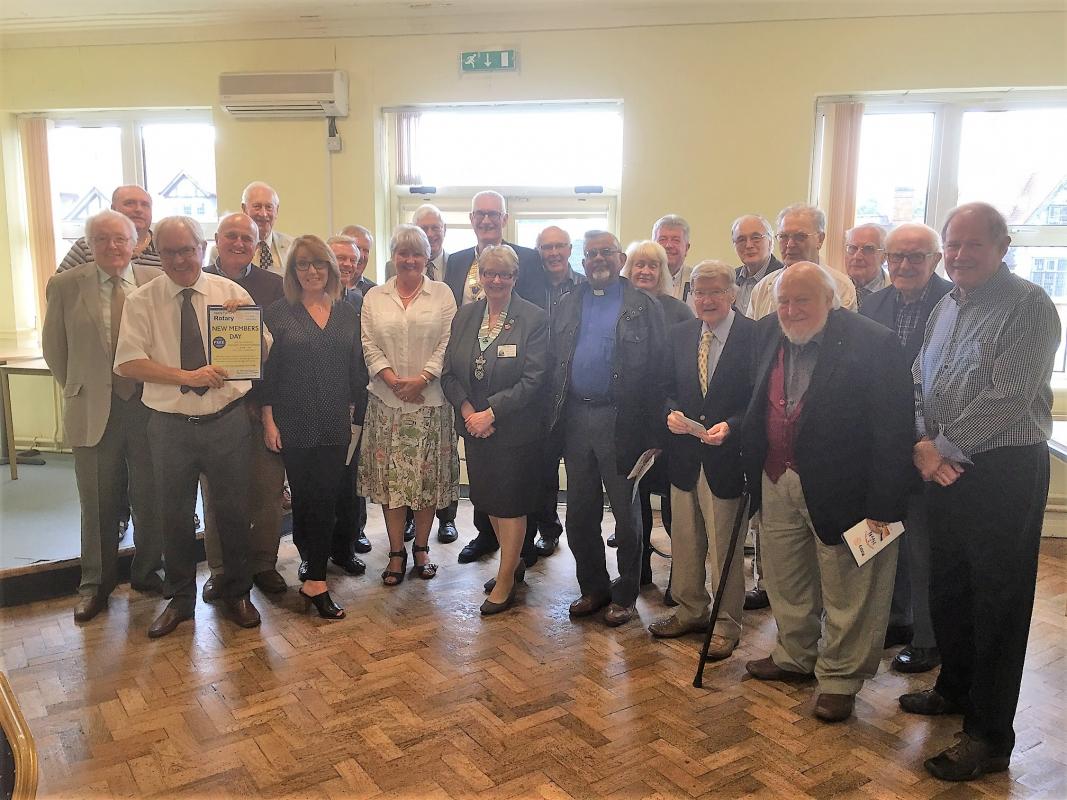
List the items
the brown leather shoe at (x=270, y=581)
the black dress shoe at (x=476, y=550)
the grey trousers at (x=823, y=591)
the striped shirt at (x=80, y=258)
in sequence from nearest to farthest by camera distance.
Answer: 1. the grey trousers at (x=823, y=591)
2. the striped shirt at (x=80, y=258)
3. the brown leather shoe at (x=270, y=581)
4. the black dress shoe at (x=476, y=550)

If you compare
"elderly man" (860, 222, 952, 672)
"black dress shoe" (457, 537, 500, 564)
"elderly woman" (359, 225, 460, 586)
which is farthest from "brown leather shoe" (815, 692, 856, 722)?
"black dress shoe" (457, 537, 500, 564)

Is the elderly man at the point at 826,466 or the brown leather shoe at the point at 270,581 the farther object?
the brown leather shoe at the point at 270,581

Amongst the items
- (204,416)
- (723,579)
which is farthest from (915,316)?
(204,416)

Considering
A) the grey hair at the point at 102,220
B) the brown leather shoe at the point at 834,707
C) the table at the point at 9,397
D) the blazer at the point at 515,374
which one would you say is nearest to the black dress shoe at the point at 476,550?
the blazer at the point at 515,374

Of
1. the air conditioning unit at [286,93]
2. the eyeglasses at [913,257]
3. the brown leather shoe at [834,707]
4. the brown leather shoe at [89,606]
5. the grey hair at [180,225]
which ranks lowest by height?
the brown leather shoe at [89,606]

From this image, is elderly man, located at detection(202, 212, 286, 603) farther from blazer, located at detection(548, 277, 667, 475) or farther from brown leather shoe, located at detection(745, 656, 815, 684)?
brown leather shoe, located at detection(745, 656, 815, 684)

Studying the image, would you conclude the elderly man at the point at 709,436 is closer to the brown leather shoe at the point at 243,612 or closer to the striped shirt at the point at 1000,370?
the striped shirt at the point at 1000,370

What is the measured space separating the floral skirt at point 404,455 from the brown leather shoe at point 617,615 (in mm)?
940

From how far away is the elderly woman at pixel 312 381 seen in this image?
315 cm

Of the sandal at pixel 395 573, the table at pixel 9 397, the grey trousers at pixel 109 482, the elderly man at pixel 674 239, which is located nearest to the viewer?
the grey trousers at pixel 109 482

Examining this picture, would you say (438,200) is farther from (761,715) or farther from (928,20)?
(761,715)

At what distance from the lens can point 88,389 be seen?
10.7 ft

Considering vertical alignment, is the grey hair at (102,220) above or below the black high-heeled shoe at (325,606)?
above

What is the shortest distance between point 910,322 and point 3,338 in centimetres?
666
